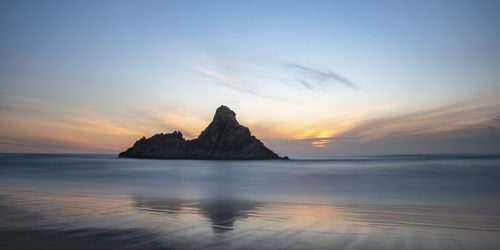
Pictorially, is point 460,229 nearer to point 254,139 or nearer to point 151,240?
point 151,240

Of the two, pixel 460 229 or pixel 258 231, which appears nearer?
pixel 258 231

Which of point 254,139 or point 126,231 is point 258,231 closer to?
point 126,231

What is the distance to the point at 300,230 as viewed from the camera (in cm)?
824

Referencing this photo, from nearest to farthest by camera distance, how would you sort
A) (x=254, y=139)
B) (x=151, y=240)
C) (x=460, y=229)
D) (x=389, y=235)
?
(x=151, y=240)
(x=389, y=235)
(x=460, y=229)
(x=254, y=139)

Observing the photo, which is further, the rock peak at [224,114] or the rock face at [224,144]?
the rock peak at [224,114]

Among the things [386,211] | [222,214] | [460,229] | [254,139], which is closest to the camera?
[460,229]

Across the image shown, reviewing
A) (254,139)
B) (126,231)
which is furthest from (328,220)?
(254,139)

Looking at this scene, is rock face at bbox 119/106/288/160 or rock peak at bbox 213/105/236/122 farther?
rock peak at bbox 213/105/236/122

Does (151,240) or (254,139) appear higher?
(254,139)

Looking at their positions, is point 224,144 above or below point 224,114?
below

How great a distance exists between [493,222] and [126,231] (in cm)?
1150

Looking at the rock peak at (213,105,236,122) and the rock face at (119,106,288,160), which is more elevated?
the rock peak at (213,105,236,122)

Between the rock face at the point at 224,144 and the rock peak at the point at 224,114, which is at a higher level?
the rock peak at the point at 224,114

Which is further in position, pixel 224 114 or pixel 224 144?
pixel 224 114
